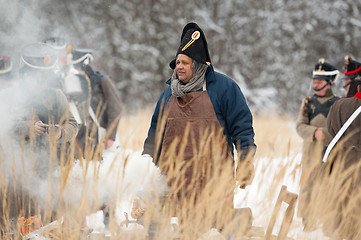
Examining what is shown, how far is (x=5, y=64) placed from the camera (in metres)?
4.00

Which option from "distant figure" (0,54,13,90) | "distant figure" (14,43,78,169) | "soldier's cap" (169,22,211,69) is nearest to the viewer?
"soldier's cap" (169,22,211,69)

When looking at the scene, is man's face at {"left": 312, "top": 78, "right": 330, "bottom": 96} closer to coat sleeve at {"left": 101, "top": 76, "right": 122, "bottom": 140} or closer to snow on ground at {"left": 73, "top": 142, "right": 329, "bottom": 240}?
coat sleeve at {"left": 101, "top": 76, "right": 122, "bottom": 140}

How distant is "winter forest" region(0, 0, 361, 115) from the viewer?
49.8 ft

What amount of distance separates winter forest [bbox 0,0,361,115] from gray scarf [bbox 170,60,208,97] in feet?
41.0

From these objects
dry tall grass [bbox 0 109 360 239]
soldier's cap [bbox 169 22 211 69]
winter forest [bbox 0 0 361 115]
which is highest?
winter forest [bbox 0 0 361 115]

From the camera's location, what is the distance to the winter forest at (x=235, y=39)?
49.8 feet

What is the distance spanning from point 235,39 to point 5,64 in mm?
12939

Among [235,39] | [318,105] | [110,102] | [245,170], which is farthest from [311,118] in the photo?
[235,39]

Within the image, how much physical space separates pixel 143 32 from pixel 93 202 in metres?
13.7

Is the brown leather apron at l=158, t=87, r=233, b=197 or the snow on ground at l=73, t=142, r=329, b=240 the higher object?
the brown leather apron at l=158, t=87, r=233, b=197

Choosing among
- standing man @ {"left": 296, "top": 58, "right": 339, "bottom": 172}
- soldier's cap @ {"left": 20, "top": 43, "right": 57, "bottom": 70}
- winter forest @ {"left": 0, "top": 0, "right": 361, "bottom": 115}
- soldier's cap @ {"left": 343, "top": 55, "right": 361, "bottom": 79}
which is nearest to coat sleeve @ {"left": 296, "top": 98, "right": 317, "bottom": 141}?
standing man @ {"left": 296, "top": 58, "right": 339, "bottom": 172}

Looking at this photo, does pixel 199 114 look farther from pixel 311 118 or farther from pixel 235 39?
pixel 235 39

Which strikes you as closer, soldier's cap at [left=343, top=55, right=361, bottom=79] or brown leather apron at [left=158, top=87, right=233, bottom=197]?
brown leather apron at [left=158, top=87, right=233, bottom=197]

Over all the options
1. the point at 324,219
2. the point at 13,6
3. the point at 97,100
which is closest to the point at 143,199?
the point at 324,219
